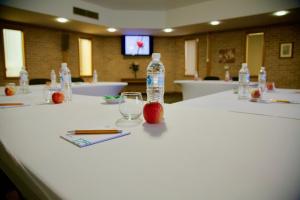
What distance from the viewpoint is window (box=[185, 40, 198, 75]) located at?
7.64m

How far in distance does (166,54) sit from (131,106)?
7.29 m

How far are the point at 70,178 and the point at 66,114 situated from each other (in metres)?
0.72

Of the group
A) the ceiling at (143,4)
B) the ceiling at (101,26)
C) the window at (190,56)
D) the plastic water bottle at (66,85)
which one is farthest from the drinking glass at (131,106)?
the window at (190,56)

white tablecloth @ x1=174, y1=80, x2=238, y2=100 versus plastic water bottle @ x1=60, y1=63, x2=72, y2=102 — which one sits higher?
plastic water bottle @ x1=60, y1=63, x2=72, y2=102

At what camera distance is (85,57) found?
747cm

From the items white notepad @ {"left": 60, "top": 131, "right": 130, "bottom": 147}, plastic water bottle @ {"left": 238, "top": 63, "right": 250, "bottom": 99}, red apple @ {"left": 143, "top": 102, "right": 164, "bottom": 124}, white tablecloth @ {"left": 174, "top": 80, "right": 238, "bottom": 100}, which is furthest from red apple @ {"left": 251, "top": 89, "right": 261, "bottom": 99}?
white tablecloth @ {"left": 174, "top": 80, "right": 238, "bottom": 100}

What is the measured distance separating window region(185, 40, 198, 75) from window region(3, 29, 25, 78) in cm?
507

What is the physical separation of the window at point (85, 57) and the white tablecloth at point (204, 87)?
4.08m

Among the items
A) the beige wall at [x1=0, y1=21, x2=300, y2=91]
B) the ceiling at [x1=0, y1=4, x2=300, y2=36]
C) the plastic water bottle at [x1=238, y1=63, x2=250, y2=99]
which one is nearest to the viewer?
the plastic water bottle at [x1=238, y1=63, x2=250, y2=99]

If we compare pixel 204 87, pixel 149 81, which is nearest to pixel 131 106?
pixel 149 81

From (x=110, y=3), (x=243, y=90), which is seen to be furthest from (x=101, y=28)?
(x=243, y=90)

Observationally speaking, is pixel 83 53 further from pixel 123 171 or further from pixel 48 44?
pixel 123 171

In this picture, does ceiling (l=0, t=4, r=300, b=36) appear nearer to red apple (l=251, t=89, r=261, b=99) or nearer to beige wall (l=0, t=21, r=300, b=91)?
beige wall (l=0, t=21, r=300, b=91)

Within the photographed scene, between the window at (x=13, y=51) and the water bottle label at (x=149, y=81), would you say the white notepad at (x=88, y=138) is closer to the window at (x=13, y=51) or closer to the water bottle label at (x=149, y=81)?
the water bottle label at (x=149, y=81)
